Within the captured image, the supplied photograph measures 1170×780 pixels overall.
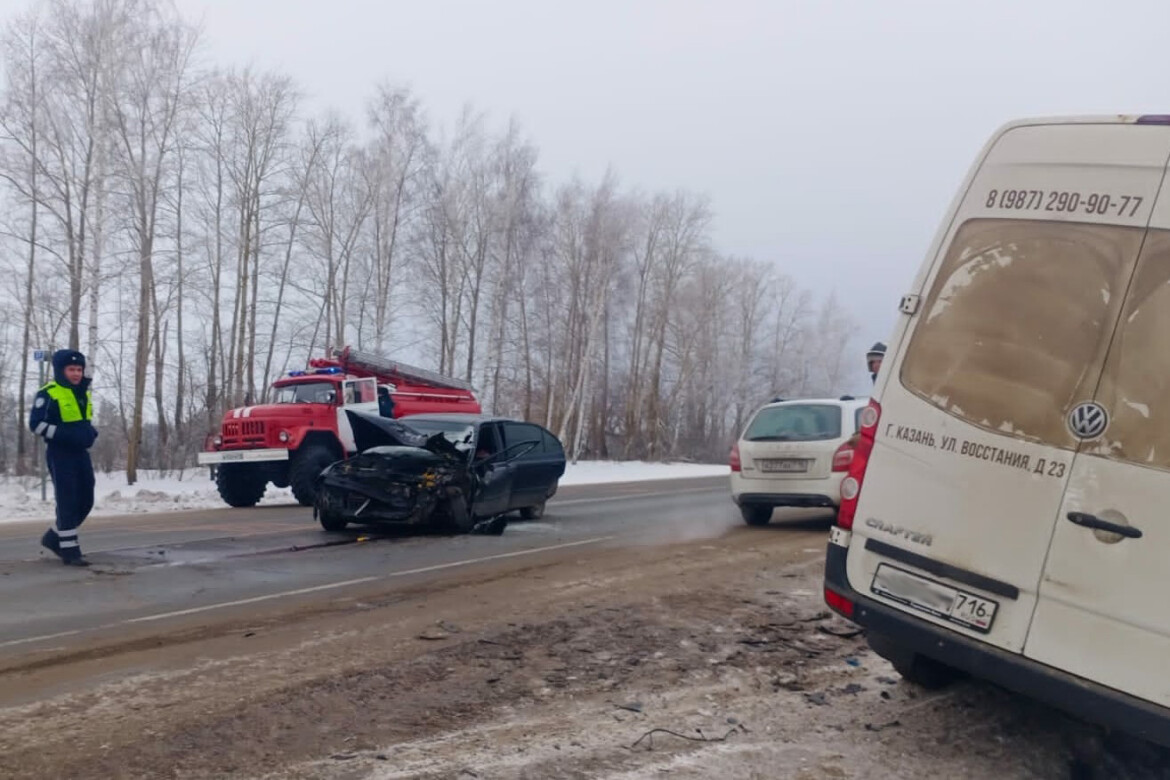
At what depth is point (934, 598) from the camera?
4.05 m

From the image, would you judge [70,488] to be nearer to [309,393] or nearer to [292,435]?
[292,435]

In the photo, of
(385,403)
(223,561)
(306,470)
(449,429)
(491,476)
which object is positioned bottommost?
(223,561)

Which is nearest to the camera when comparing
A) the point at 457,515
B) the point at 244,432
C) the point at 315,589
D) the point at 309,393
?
the point at 315,589

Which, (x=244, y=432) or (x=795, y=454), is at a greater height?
(x=795, y=454)

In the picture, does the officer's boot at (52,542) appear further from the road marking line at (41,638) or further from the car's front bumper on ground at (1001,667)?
the car's front bumper on ground at (1001,667)

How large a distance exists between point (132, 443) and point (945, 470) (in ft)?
88.6

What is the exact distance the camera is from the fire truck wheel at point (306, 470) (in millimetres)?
16500

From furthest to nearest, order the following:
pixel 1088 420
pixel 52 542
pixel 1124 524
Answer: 1. pixel 52 542
2. pixel 1088 420
3. pixel 1124 524

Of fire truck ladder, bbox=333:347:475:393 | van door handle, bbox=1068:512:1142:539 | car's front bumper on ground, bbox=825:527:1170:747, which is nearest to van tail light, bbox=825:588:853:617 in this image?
car's front bumper on ground, bbox=825:527:1170:747

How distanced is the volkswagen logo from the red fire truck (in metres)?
13.9

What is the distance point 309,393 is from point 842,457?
10.2m

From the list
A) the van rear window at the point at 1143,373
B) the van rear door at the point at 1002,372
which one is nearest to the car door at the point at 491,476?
the van rear door at the point at 1002,372

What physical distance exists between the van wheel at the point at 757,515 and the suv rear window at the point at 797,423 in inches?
41.4

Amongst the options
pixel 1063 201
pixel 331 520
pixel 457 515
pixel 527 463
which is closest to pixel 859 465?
pixel 1063 201
